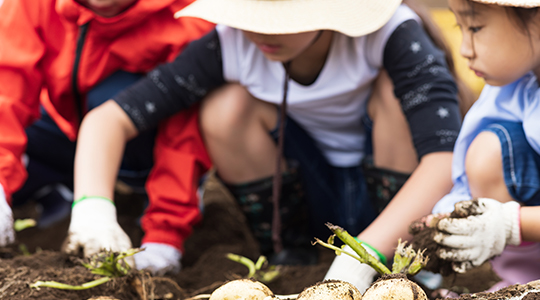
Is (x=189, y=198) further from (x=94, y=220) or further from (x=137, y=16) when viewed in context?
(x=137, y=16)

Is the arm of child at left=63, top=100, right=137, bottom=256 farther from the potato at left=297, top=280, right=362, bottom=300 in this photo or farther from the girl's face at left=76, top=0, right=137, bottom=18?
the potato at left=297, top=280, right=362, bottom=300

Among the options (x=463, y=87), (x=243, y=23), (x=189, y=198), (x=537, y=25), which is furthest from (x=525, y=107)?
(x=189, y=198)

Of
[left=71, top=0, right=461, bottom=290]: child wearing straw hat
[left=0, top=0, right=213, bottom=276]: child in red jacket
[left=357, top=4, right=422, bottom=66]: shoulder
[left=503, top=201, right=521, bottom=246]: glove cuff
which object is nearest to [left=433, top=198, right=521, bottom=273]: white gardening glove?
[left=503, top=201, right=521, bottom=246]: glove cuff

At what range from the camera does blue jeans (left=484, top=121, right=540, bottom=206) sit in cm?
112

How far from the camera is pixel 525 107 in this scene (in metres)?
1.18

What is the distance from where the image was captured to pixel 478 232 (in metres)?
1.02

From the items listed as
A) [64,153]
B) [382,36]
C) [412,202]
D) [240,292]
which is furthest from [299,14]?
[64,153]

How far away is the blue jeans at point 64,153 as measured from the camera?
1758 millimetres

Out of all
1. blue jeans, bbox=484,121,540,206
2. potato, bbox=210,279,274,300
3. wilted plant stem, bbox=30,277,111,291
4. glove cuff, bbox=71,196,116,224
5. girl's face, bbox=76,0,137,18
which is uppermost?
girl's face, bbox=76,0,137,18

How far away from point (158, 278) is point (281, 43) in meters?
0.66

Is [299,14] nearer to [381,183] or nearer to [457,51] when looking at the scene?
[381,183]

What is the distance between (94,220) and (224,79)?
0.58 m

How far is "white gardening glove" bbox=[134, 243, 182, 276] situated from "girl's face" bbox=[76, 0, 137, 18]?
73 cm

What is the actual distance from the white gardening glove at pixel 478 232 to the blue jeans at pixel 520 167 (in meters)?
0.10
